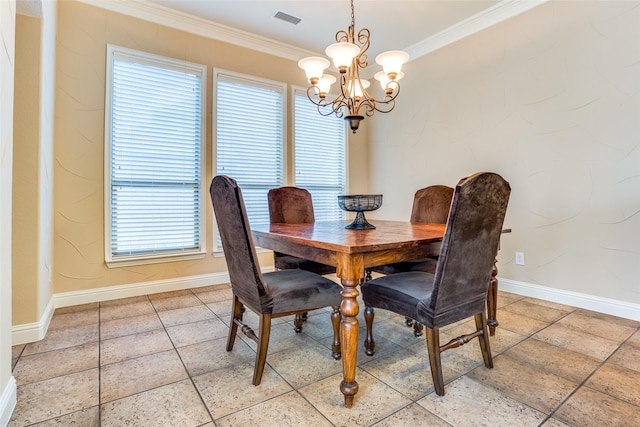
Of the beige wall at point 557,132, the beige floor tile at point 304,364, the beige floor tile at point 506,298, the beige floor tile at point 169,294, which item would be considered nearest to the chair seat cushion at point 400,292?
the beige floor tile at point 304,364

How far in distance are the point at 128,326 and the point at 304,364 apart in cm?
145

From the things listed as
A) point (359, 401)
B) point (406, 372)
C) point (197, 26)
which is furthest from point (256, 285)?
point (197, 26)

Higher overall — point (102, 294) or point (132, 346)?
point (102, 294)

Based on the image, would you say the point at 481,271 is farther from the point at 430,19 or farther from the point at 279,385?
the point at 430,19

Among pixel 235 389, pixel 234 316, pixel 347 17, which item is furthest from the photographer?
pixel 347 17

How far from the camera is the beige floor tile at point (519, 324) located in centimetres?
222

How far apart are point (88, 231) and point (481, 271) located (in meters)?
3.18

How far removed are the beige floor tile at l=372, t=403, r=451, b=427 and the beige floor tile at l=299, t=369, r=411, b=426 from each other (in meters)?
0.03

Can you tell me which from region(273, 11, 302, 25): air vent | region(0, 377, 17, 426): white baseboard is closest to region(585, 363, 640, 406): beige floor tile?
region(0, 377, 17, 426): white baseboard

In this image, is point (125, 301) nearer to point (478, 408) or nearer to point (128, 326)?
point (128, 326)

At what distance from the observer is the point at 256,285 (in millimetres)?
1540

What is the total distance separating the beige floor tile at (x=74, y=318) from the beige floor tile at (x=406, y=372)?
7.03 ft

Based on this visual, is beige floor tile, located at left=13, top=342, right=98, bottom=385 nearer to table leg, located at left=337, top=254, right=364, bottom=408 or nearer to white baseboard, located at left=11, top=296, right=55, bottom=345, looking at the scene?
white baseboard, located at left=11, top=296, right=55, bottom=345

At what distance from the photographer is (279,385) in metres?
1.57
